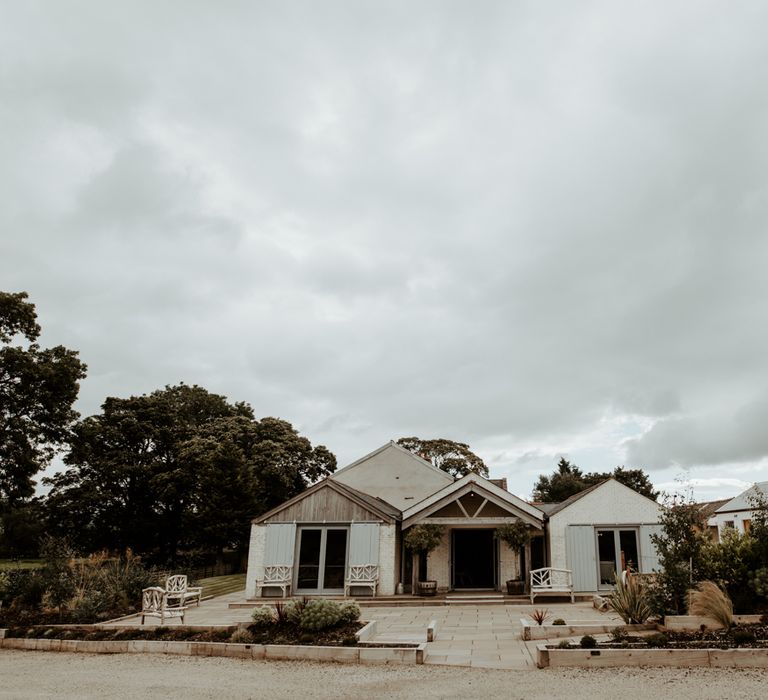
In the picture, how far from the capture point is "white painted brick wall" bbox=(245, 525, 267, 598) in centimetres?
1839

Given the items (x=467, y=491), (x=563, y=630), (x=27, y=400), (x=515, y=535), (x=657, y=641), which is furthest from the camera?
(x=27, y=400)

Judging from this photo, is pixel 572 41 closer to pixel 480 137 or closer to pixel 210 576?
pixel 480 137

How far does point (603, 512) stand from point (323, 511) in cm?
885

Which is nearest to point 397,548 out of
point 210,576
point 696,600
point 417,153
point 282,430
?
point 696,600

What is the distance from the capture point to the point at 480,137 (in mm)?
12695

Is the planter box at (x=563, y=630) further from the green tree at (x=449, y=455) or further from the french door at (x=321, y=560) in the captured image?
the green tree at (x=449, y=455)

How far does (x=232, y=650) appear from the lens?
32.4ft

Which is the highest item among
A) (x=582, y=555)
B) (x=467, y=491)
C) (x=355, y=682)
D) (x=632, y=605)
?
(x=467, y=491)

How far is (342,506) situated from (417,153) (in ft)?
36.6

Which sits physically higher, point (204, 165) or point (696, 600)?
point (204, 165)

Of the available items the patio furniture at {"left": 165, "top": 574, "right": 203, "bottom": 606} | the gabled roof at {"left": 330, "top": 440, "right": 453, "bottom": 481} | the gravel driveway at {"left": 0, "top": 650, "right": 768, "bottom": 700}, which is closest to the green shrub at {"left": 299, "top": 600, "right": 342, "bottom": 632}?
the gravel driveway at {"left": 0, "top": 650, "right": 768, "bottom": 700}

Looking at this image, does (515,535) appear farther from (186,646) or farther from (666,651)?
(186,646)

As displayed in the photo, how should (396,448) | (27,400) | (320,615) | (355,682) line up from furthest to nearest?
(396,448)
(27,400)
(320,615)
(355,682)

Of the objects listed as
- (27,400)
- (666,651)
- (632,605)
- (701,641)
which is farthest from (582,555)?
(27,400)
